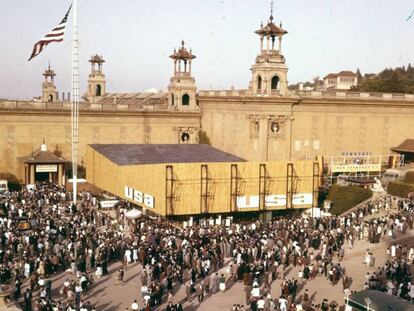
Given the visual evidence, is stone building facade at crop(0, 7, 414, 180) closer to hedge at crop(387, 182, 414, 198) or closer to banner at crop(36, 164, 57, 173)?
banner at crop(36, 164, 57, 173)

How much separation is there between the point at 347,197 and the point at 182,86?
25.0 meters

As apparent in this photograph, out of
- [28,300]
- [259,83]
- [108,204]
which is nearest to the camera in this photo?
[28,300]

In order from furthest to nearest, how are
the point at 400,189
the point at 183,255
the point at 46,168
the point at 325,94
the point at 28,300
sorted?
the point at 325,94
the point at 46,168
the point at 400,189
the point at 183,255
the point at 28,300

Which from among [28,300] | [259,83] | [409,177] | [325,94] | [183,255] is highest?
[259,83]

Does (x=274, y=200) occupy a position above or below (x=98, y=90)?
below

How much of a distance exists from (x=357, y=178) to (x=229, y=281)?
89.8 ft

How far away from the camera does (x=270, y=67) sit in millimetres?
54625

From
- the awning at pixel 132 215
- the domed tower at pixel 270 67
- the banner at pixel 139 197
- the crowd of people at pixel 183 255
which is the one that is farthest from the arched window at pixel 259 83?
the awning at pixel 132 215

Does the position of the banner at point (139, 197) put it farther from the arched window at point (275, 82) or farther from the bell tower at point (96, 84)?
the bell tower at point (96, 84)

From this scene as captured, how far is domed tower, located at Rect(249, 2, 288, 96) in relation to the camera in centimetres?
5456

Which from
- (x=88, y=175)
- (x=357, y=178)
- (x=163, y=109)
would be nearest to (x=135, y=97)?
(x=163, y=109)

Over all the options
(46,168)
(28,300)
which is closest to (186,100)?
(46,168)

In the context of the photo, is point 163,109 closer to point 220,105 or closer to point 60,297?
point 220,105

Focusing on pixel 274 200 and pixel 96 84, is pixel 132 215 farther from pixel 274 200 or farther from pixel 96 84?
pixel 96 84
